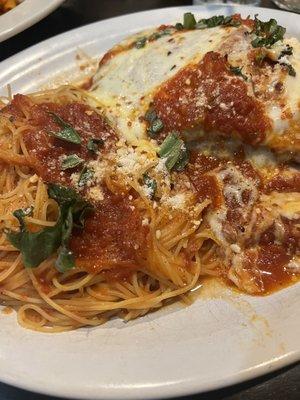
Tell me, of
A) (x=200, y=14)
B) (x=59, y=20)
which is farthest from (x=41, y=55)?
(x=200, y=14)

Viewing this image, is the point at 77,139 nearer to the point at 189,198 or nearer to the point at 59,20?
the point at 189,198

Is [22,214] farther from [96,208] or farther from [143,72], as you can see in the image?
[143,72]

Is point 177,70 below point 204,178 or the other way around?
the other way around

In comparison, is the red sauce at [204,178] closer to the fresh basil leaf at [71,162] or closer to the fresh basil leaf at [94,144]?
the fresh basil leaf at [94,144]

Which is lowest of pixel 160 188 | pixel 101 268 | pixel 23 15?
pixel 101 268

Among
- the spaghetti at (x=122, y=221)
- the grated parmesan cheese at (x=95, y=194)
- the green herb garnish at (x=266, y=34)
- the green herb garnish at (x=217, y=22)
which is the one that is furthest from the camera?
the green herb garnish at (x=217, y=22)

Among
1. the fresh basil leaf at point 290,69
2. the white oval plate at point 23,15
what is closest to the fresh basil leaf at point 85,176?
the fresh basil leaf at point 290,69

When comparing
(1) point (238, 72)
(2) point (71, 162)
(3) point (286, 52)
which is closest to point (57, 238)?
(2) point (71, 162)
